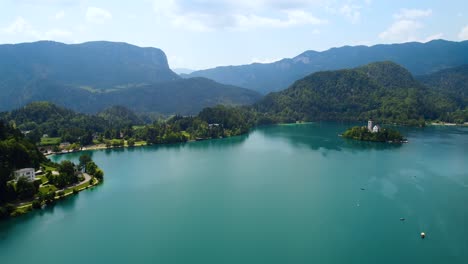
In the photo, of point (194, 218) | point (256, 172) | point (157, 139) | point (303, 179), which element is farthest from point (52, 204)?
point (157, 139)

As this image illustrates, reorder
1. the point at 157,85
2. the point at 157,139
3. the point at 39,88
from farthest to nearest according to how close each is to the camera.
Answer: the point at 157,85
the point at 39,88
the point at 157,139

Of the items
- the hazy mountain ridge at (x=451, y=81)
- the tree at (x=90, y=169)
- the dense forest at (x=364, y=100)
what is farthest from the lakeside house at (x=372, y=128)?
the hazy mountain ridge at (x=451, y=81)

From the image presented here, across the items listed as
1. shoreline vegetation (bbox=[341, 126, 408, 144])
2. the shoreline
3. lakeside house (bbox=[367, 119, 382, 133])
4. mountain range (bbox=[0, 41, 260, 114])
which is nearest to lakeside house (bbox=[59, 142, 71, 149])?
the shoreline

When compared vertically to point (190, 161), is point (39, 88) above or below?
above

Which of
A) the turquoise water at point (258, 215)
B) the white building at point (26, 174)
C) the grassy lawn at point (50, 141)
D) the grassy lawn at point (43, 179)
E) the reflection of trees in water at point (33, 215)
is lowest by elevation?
the turquoise water at point (258, 215)

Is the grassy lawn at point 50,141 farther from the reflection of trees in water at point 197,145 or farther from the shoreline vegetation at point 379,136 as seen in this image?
the shoreline vegetation at point 379,136

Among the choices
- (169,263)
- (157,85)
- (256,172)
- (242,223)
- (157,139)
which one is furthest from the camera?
(157,85)

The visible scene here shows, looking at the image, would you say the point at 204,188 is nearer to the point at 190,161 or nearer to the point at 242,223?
the point at 242,223

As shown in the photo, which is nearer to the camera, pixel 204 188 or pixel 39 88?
pixel 204 188
